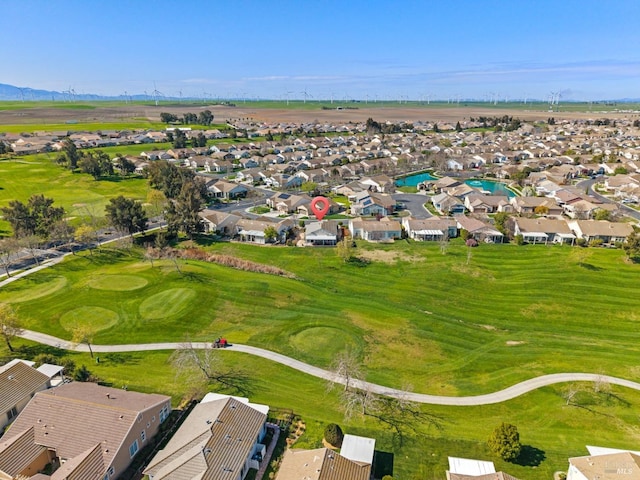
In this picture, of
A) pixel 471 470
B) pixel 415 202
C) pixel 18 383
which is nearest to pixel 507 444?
pixel 471 470

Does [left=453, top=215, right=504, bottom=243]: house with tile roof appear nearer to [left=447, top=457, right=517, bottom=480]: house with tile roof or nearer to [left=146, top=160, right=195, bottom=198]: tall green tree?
[left=447, top=457, right=517, bottom=480]: house with tile roof

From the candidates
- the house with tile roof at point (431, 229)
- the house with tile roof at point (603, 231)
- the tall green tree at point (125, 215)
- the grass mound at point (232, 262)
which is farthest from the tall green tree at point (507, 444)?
the tall green tree at point (125, 215)

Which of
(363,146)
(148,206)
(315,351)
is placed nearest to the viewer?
(315,351)

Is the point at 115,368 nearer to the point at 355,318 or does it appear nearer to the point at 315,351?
the point at 315,351

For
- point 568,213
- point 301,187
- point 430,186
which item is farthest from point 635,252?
point 301,187

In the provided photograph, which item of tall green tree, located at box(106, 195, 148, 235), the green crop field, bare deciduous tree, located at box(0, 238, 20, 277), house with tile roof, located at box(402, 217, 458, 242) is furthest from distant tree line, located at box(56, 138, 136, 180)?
house with tile roof, located at box(402, 217, 458, 242)

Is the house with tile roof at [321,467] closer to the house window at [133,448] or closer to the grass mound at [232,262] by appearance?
the house window at [133,448]
